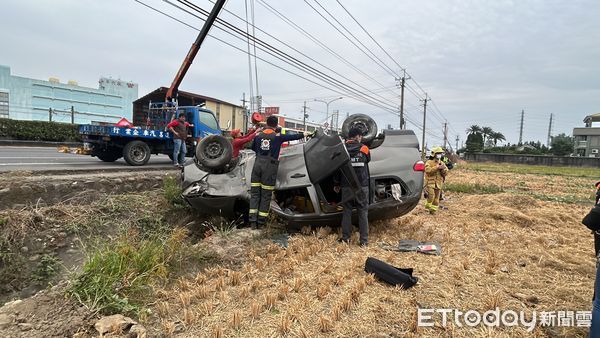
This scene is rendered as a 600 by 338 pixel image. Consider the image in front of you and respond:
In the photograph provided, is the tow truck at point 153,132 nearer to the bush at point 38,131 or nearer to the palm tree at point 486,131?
the bush at point 38,131

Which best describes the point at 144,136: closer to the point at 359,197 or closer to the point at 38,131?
the point at 359,197

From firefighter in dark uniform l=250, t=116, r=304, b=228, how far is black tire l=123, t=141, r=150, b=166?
22.8ft

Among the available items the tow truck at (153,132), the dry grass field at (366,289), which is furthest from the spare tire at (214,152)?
Answer: the tow truck at (153,132)

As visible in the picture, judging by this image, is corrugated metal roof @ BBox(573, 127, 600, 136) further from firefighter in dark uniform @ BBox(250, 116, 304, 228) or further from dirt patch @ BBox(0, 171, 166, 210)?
dirt patch @ BBox(0, 171, 166, 210)

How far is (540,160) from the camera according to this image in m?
43.8

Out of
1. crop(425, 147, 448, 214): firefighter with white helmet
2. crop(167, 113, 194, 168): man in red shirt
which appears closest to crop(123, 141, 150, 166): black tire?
crop(167, 113, 194, 168): man in red shirt

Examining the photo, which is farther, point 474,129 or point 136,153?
point 474,129

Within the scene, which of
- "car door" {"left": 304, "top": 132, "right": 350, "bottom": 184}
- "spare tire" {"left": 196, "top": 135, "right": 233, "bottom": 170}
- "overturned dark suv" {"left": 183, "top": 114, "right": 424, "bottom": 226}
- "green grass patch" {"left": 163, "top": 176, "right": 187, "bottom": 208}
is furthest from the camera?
"green grass patch" {"left": 163, "top": 176, "right": 187, "bottom": 208}

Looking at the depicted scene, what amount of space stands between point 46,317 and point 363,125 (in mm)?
4816

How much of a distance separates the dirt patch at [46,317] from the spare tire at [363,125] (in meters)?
4.32

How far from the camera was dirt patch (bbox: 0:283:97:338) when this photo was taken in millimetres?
2379

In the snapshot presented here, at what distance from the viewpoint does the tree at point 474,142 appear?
223 feet

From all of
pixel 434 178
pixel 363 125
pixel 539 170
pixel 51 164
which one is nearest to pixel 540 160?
pixel 539 170

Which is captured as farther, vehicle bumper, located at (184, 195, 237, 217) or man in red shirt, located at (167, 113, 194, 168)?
man in red shirt, located at (167, 113, 194, 168)
